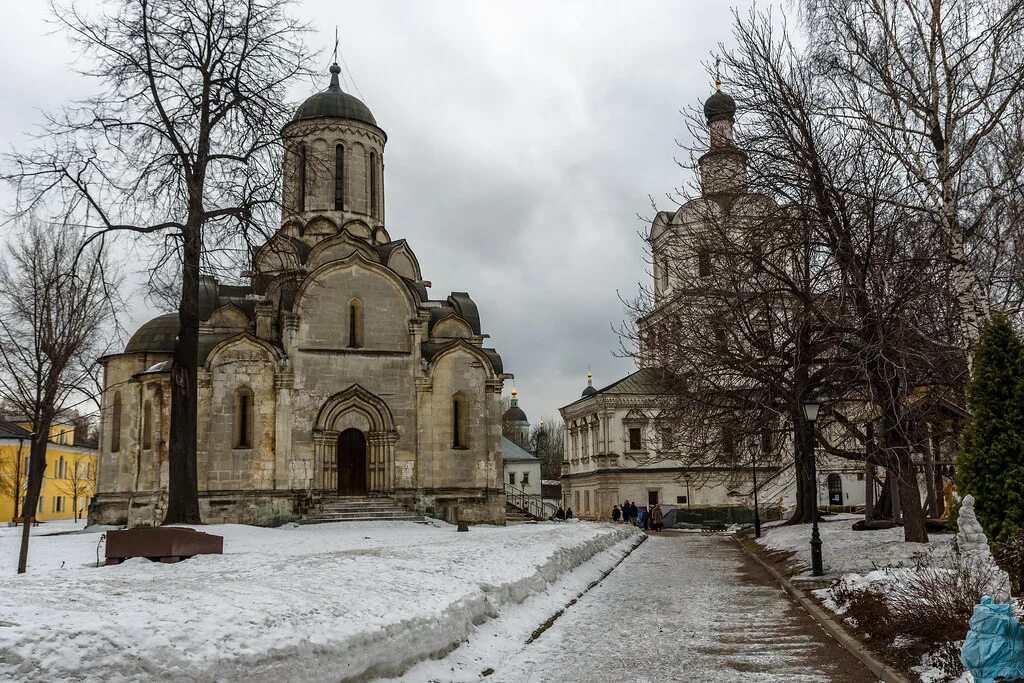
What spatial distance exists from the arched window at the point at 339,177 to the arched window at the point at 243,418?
8030mm

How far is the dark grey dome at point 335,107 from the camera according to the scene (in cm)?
A: 3241

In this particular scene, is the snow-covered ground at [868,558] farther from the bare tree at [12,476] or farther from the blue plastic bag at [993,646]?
the bare tree at [12,476]

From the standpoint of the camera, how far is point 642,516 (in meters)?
43.6

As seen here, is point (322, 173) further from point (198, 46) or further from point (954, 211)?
point (954, 211)

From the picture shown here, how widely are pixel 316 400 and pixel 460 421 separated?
477cm

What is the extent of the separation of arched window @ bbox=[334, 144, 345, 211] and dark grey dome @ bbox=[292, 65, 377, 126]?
1.22 metres

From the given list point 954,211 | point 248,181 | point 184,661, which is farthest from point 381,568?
point 248,181

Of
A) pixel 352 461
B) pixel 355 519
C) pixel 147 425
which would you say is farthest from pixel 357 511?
pixel 147 425

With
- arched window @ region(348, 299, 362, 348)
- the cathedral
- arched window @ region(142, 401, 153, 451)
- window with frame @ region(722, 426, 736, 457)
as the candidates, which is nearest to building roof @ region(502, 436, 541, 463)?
the cathedral

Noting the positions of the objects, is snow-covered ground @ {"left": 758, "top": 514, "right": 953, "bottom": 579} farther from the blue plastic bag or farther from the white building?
the white building

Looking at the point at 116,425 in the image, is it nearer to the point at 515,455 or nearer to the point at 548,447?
the point at 515,455

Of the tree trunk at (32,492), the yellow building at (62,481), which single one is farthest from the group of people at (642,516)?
the yellow building at (62,481)

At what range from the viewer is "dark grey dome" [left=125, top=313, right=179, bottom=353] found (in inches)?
1203

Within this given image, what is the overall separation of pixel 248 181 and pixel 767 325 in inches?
463
